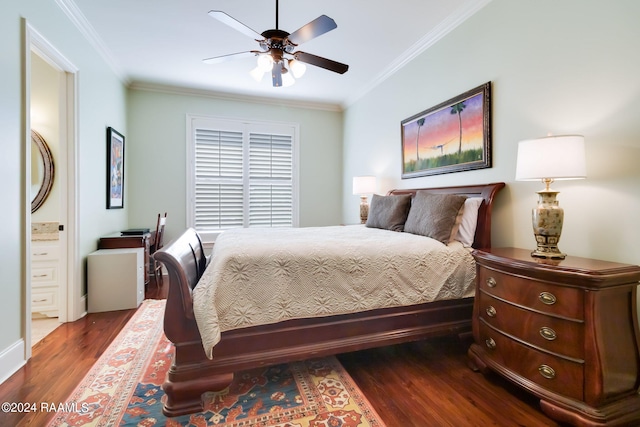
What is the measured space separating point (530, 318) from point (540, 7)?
2.07m

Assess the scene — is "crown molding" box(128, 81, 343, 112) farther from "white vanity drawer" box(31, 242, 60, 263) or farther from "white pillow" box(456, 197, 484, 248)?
"white pillow" box(456, 197, 484, 248)

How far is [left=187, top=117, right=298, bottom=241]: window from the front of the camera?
4.48m

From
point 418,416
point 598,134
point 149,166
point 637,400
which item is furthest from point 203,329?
point 149,166

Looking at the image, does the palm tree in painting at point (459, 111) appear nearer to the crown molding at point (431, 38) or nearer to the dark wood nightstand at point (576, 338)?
the crown molding at point (431, 38)

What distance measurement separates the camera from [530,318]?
154cm

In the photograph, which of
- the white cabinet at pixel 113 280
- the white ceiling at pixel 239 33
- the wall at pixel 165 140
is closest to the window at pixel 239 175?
the wall at pixel 165 140

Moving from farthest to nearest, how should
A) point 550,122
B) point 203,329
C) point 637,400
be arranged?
point 550,122, point 203,329, point 637,400

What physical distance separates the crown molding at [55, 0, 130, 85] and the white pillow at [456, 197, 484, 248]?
3.71 meters

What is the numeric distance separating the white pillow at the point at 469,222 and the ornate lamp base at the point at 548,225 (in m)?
0.55

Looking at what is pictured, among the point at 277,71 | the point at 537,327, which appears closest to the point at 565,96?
the point at 537,327

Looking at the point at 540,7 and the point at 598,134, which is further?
the point at 540,7

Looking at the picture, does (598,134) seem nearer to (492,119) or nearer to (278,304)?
(492,119)

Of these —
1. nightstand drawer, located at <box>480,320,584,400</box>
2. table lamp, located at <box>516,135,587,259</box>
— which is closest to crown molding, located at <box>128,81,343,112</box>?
table lamp, located at <box>516,135,587,259</box>

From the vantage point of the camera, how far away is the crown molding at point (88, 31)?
96.9 inches
